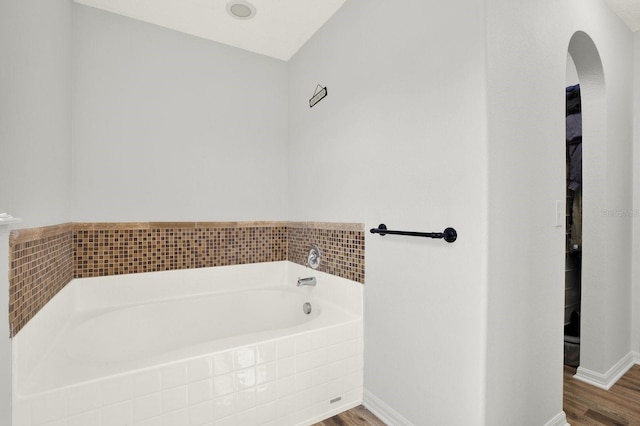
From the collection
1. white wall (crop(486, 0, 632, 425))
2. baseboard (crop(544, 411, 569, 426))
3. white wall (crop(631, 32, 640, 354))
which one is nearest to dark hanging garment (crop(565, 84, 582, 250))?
white wall (crop(631, 32, 640, 354))

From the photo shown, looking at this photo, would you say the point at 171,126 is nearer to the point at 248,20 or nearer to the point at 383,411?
the point at 248,20

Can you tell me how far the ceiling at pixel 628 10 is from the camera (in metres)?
1.86

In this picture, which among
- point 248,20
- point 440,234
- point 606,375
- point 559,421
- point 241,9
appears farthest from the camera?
point 248,20

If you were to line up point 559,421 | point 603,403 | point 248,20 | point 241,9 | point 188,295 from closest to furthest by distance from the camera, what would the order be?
1. point 559,421
2. point 603,403
3. point 241,9
4. point 248,20
5. point 188,295

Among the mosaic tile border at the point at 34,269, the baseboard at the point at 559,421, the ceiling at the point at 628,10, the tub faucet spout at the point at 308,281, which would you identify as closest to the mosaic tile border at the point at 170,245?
the mosaic tile border at the point at 34,269

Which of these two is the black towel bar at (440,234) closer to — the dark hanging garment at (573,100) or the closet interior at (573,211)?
the closet interior at (573,211)

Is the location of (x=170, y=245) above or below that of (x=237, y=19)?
below

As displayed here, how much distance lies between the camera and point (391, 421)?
154 cm

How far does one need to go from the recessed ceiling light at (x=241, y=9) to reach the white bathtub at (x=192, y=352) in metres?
1.81

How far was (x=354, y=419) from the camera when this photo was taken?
1612 millimetres

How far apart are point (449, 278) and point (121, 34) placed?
2502 millimetres

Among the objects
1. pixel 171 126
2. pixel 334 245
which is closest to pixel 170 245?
pixel 171 126

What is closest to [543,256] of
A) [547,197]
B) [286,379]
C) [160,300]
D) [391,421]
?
[547,197]

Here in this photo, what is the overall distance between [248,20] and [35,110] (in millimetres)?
1404
